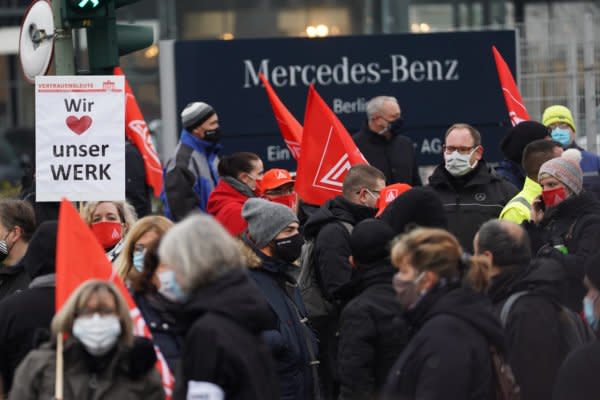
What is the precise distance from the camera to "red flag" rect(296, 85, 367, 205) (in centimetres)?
1048

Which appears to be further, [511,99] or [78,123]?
[511,99]

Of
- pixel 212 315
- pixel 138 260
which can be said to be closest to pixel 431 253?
pixel 212 315

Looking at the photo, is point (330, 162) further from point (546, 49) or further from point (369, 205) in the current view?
point (546, 49)

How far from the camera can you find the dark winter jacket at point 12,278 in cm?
773

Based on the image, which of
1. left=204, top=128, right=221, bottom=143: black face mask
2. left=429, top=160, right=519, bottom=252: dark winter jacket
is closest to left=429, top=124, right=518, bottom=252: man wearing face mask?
left=429, top=160, right=519, bottom=252: dark winter jacket

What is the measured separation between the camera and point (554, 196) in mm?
8445

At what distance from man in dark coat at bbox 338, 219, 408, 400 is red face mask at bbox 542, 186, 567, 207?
177cm

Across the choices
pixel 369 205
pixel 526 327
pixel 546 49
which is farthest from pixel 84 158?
pixel 546 49

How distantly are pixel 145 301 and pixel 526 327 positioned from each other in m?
1.70

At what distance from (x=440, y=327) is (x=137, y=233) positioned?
1.83 m

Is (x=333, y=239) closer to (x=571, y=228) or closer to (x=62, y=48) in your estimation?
(x=571, y=228)

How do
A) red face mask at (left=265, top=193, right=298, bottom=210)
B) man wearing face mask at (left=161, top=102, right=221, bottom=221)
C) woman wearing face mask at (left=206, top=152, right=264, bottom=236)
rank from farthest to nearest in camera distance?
man wearing face mask at (left=161, top=102, right=221, bottom=221)
red face mask at (left=265, top=193, right=298, bottom=210)
woman wearing face mask at (left=206, top=152, right=264, bottom=236)

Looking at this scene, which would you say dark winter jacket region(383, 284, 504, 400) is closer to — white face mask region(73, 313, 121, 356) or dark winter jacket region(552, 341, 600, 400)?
dark winter jacket region(552, 341, 600, 400)

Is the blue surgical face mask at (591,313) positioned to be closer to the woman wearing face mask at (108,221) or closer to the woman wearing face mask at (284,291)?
the woman wearing face mask at (284,291)
